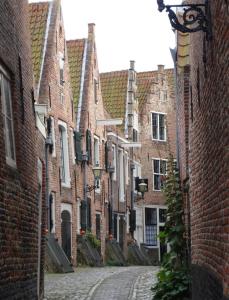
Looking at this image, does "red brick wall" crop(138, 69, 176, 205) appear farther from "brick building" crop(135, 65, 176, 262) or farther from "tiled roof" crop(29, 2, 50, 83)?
"tiled roof" crop(29, 2, 50, 83)

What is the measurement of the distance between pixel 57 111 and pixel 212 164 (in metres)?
19.1

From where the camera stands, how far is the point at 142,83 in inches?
1761

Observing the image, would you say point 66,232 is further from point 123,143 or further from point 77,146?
point 123,143

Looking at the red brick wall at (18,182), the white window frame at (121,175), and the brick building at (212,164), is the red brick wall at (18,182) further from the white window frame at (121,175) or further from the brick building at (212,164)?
the white window frame at (121,175)

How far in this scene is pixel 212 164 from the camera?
7.29 meters

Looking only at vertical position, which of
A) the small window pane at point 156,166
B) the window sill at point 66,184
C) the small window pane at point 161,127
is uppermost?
the small window pane at point 161,127

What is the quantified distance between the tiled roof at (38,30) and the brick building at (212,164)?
51.5 ft

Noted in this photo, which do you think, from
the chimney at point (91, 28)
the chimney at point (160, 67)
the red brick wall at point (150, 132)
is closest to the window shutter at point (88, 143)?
the chimney at point (91, 28)

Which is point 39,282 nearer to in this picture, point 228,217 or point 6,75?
point 6,75

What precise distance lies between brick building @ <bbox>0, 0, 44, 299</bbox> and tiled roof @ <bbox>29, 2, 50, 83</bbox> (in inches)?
535

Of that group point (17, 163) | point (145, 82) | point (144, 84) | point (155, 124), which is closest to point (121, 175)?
point (155, 124)

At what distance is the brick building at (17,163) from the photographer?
28.5 feet

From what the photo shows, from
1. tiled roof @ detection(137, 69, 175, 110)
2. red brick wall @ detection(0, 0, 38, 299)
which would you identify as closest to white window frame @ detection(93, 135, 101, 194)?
tiled roof @ detection(137, 69, 175, 110)

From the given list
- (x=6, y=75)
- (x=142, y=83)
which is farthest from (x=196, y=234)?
(x=142, y=83)
